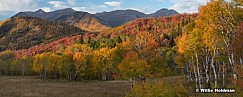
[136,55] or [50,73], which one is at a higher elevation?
[136,55]

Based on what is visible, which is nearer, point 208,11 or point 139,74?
point 208,11

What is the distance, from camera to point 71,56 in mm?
94375

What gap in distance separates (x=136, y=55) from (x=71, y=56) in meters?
54.1

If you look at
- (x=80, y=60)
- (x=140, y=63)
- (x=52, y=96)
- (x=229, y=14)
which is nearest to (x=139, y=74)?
(x=140, y=63)

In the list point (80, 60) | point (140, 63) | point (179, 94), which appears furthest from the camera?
point (80, 60)

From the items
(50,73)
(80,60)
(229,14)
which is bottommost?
(50,73)

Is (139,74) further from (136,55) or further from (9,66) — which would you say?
(9,66)

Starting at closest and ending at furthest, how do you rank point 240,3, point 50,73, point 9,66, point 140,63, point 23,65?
1. point 240,3
2. point 140,63
3. point 50,73
4. point 23,65
5. point 9,66

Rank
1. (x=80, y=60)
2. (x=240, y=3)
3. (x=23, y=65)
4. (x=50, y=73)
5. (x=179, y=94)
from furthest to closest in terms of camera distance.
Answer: (x=23, y=65) < (x=50, y=73) < (x=80, y=60) < (x=240, y=3) < (x=179, y=94)

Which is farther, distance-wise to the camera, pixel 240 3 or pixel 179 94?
pixel 240 3

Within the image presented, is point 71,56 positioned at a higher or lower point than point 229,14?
lower

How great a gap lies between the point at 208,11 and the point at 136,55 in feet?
49.2

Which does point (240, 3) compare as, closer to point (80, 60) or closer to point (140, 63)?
point (140, 63)

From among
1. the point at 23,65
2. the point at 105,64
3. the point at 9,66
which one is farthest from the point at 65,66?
the point at 9,66
